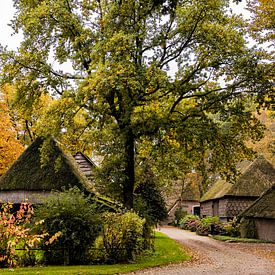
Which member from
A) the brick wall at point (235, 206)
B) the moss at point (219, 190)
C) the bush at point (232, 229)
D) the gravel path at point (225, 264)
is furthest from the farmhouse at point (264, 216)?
the moss at point (219, 190)

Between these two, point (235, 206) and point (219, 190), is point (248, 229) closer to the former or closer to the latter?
point (235, 206)

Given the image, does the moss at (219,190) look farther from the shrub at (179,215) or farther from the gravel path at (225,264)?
the gravel path at (225,264)

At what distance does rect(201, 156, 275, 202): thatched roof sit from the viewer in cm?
3531

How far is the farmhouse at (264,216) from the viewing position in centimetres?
2598

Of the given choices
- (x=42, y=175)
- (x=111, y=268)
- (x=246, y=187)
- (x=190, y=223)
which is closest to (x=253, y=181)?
(x=246, y=187)

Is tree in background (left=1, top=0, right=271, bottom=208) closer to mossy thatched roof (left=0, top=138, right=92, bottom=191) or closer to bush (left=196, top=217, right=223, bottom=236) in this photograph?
mossy thatched roof (left=0, top=138, right=92, bottom=191)

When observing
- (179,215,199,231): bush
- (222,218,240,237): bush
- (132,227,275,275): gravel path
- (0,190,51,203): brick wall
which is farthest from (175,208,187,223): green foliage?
(132,227,275,275): gravel path

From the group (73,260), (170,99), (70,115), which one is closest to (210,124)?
(170,99)

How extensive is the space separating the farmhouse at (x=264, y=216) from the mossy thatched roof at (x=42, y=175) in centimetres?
1123

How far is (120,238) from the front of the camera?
15750 mm

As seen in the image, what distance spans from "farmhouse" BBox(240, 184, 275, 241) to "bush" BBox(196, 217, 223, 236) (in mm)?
5095

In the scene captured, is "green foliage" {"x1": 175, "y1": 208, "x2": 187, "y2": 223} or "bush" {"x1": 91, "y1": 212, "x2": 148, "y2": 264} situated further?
"green foliage" {"x1": 175, "y1": 208, "x2": 187, "y2": 223}

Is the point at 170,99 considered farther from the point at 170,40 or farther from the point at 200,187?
the point at 200,187

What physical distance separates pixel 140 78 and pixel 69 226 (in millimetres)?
6576
